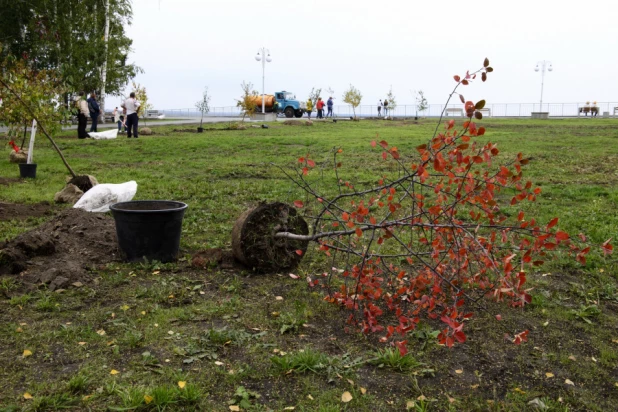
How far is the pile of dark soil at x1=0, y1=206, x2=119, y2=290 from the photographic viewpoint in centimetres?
471

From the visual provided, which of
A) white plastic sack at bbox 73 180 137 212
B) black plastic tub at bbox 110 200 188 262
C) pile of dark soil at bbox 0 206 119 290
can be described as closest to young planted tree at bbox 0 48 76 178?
white plastic sack at bbox 73 180 137 212

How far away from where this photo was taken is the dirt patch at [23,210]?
704 centimetres

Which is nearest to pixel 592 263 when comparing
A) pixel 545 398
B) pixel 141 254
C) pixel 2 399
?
pixel 545 398

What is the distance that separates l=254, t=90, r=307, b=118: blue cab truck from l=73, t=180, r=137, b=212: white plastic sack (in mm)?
36794

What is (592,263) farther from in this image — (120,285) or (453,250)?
(120,285)

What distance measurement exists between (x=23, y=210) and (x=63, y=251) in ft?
8.39

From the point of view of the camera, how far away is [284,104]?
145ft

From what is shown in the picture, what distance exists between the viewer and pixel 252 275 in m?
5.02

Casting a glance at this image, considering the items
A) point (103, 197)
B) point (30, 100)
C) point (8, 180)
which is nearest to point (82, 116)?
point (8, 180)

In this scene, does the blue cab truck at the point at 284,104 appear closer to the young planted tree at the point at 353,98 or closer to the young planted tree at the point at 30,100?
the young planted tree at the point at 353,98

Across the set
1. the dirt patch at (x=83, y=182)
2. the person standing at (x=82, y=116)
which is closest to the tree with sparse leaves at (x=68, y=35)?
the person standing at (x=82, y=116)

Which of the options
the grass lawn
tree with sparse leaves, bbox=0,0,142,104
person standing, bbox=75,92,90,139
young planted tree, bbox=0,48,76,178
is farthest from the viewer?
tree with sparse leaves, bbox=0,0,142,104

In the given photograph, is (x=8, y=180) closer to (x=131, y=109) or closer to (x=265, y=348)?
(x=265, y=348)

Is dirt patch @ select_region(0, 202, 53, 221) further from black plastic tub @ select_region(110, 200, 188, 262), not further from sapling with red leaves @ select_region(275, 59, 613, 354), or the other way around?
sapling with red leaves @ select_region(275, 59, 613, 354)
